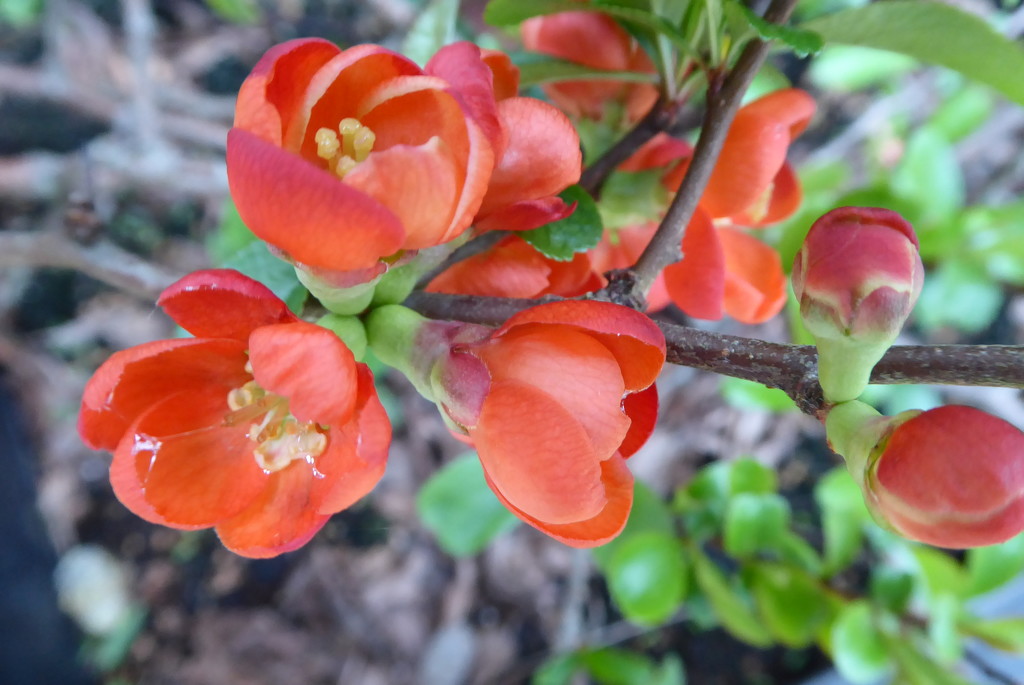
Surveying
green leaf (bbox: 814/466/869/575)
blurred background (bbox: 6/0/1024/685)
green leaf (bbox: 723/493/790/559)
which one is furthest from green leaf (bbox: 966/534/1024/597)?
green leaf (bbox: 723/493/790/559)

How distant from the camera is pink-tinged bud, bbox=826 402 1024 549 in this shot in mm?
375

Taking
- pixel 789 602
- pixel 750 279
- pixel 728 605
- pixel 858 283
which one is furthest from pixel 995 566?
pixel 858 283

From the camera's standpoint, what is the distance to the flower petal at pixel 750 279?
2.21 ft

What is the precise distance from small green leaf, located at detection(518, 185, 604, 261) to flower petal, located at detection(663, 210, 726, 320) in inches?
3.3

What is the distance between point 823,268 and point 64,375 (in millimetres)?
1831

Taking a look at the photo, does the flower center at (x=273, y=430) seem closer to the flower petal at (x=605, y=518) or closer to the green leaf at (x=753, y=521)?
the flower petal at (x=605, y=518)

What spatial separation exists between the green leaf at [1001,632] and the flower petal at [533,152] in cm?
113

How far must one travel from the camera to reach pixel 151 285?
0.95 meters

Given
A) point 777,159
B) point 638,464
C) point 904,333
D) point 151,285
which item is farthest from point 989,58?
point 904,333

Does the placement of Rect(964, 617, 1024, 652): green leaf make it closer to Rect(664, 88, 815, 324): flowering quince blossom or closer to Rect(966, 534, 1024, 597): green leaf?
Rect(966, 534, 1024, 597): green leaf

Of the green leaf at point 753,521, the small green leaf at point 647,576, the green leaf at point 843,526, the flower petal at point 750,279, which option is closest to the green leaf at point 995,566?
the green leaf at point 843,526

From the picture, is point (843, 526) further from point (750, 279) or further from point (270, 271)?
point (270, 271)

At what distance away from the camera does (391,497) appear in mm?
1747

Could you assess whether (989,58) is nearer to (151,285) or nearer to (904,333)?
(151,285)
